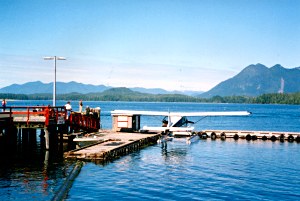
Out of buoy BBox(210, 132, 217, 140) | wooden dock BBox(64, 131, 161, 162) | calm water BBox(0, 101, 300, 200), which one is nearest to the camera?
calm water BBox(0, 101, 300, 200)

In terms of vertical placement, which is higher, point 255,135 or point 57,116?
point 57,116

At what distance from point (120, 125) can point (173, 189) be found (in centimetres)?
2397

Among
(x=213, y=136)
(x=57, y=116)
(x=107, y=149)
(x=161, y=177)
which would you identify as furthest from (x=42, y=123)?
(x=213, y=136)

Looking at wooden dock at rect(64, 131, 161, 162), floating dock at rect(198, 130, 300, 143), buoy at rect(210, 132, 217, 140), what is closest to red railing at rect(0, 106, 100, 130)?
wooden dock at rect(64, 131, 161, 162)

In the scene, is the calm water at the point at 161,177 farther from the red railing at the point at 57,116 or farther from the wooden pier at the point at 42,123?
the red railing at the point at 57,116

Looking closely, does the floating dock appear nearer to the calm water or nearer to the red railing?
the calm water

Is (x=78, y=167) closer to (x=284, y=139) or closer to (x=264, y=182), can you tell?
(x=264, y=182)

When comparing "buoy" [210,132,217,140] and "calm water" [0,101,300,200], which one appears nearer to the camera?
"calm water" [0,101,300,200]

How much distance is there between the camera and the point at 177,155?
111 ft

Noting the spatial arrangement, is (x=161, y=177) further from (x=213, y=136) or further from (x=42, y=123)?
(x=213, y=136)

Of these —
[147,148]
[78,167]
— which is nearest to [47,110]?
[78,167]

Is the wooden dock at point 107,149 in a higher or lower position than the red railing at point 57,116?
lower

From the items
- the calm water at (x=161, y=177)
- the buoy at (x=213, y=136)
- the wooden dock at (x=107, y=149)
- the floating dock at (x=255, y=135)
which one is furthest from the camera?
the buoy at (x=213, y=136)

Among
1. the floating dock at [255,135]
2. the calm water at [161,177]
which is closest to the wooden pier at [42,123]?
the calm water at [161,177]
